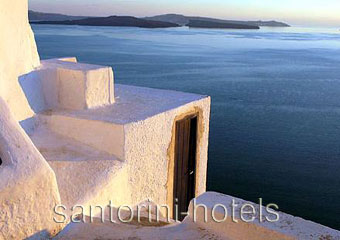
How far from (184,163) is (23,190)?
12.1 feet

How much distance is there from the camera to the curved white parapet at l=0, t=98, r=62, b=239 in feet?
10.0

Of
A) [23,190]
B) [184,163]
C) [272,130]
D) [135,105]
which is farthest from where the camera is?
[272,130]

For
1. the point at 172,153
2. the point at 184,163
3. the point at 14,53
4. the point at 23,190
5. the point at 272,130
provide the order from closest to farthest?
the point at 23,190, the point at 14,53, the point at 172,153, the point at 184,163, the point at 272,130

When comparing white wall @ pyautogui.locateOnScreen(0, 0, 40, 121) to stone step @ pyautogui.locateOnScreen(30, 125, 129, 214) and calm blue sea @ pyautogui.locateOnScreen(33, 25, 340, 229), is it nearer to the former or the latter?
stone step @ pyautogui.locateOnScreen(30, 125, 129, 214)

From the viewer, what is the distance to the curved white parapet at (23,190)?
306 cm

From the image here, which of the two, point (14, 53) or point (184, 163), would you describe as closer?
point (14, 53)

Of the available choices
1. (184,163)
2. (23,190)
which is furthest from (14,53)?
(184,163)

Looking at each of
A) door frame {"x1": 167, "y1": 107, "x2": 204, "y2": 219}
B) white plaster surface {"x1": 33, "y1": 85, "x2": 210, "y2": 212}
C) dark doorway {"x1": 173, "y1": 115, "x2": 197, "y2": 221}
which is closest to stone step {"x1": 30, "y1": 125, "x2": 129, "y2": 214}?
white plaster surface {"x1": 33, "y1": 85, "x2": 210, "y2": 212}

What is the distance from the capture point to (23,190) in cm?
315

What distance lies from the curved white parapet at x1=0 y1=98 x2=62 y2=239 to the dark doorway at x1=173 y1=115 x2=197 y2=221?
2897 millimetres

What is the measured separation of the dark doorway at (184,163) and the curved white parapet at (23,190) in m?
2.90

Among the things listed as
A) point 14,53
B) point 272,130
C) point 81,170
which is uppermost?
point 14,53

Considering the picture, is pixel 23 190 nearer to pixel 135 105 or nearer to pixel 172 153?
pixel 135 105

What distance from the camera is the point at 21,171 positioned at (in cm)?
319
